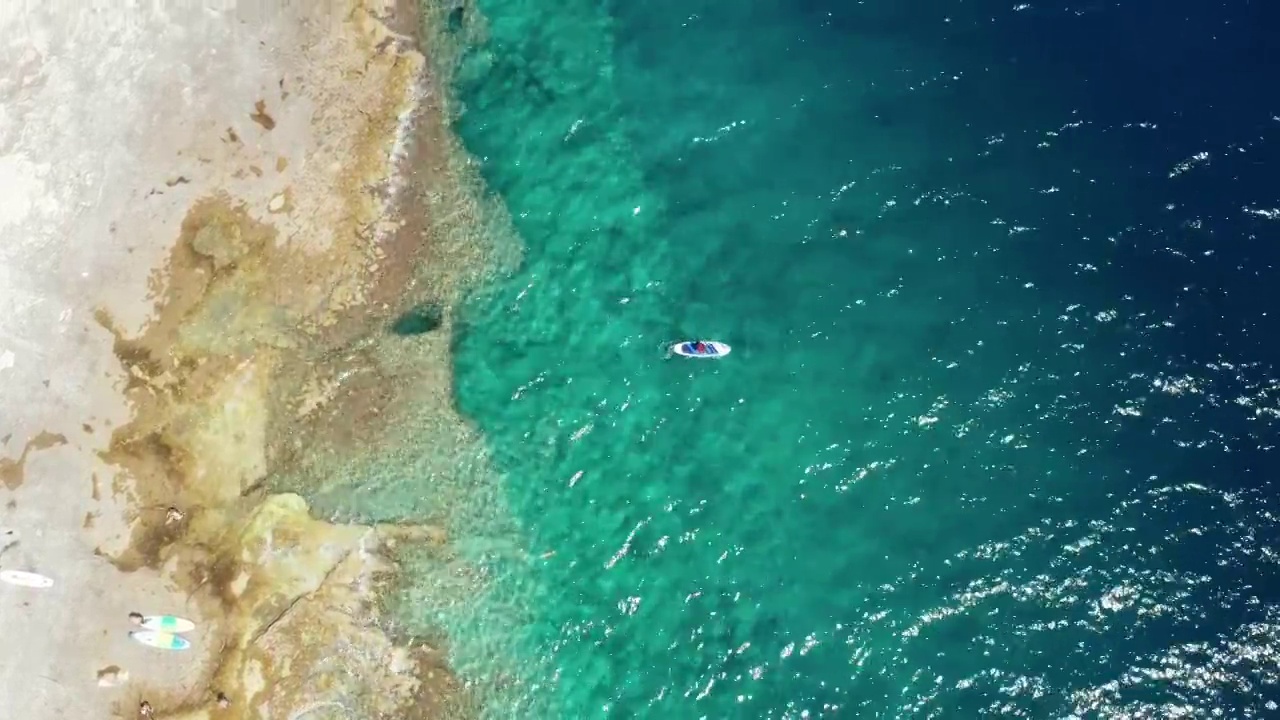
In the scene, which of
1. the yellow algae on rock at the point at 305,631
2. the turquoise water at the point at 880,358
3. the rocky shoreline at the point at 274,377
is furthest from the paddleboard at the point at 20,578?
the turquoise water at the point at 880,358

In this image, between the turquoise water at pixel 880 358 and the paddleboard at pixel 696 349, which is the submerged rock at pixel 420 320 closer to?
the turquoise water at pixel 880 358

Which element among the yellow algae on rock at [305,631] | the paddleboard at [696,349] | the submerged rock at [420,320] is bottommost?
the yellow algae on rock at [305,631]

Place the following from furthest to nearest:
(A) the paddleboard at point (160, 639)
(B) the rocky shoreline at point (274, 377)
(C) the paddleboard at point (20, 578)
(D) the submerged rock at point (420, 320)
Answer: (D) the submerged rock at point (420, 320), (B) the rocky shoreline at point (274, 377), (A) the paddleboard at point (160, 639), (C) the paddleboard at point (20, 578)

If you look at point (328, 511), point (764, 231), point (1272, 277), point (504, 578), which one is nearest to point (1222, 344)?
point (1272, 277)

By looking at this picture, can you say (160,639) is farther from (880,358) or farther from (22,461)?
(880,358)

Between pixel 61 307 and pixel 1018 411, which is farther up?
pixel 61 307

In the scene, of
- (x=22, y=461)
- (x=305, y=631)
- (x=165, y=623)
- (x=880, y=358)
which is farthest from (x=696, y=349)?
(x=22, y=461)

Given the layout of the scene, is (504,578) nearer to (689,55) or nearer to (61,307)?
(61,307)
